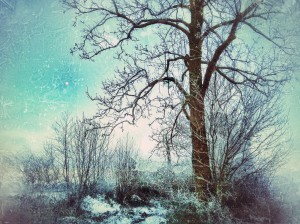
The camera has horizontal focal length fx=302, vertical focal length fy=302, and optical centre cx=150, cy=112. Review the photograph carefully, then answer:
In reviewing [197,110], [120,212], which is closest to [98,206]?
[120,212]

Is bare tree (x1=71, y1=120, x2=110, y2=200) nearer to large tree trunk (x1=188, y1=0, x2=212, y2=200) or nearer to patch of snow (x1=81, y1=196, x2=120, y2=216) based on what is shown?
patch of snow (x1=81, y1=196, x2=120, y2=216)

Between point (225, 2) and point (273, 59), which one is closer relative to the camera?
point (225, 2)

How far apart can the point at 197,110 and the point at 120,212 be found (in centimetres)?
394

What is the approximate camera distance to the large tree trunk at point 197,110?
5832 mm

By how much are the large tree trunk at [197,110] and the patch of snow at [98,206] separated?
3090 mm

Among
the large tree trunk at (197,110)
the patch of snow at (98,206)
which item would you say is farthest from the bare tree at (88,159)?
the large tree trunk at (197,110)

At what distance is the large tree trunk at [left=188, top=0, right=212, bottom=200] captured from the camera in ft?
19.1

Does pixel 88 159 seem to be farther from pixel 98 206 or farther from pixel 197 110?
pixel 197 110

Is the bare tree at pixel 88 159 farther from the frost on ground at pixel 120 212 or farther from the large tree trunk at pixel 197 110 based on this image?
the large tree trunk at pixel 197 110

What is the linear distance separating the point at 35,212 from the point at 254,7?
19.2ft

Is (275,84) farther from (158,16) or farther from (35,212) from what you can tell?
(35,212)

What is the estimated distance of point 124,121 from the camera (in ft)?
21.3

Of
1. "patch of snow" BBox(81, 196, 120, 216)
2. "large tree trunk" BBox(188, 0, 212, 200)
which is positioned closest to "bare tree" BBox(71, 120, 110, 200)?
"patch of snow" BBox(81, 196, 120, 216)

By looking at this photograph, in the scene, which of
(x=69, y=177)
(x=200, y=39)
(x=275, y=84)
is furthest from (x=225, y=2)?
(x=69, y=177)
